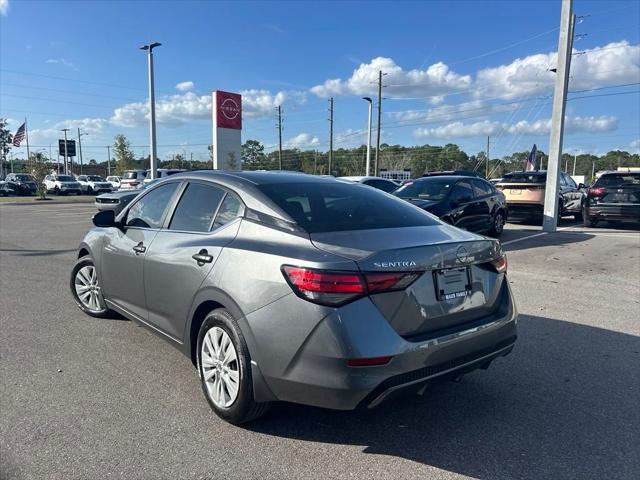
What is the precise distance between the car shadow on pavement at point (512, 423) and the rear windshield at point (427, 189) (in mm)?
6567

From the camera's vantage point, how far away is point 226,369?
3.15 m

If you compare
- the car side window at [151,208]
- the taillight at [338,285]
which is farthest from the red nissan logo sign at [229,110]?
the taillight at [338,285]

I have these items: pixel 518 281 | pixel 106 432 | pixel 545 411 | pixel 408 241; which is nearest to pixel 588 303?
pixel 518 281

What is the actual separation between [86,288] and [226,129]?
2525 centimetres

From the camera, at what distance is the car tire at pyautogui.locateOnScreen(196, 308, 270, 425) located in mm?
2971

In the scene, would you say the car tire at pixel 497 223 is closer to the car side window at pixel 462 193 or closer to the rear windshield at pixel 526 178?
the car side window at pixel 462 193

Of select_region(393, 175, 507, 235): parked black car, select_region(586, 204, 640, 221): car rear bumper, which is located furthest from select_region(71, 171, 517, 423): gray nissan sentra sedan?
select_region(586, 204, 640, 221): car rear bumper

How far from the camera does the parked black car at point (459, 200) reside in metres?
10.2

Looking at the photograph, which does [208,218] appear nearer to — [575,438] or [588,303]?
[575,438]

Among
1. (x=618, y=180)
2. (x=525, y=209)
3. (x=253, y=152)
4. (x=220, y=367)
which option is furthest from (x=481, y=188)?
(x=253, y=152)

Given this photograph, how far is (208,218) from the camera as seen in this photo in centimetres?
362

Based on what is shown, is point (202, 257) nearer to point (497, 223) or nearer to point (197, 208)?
point (197, 208)

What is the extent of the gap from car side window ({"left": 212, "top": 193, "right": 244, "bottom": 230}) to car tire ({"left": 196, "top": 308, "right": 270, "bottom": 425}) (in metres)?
0.65

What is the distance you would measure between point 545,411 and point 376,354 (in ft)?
5.19
